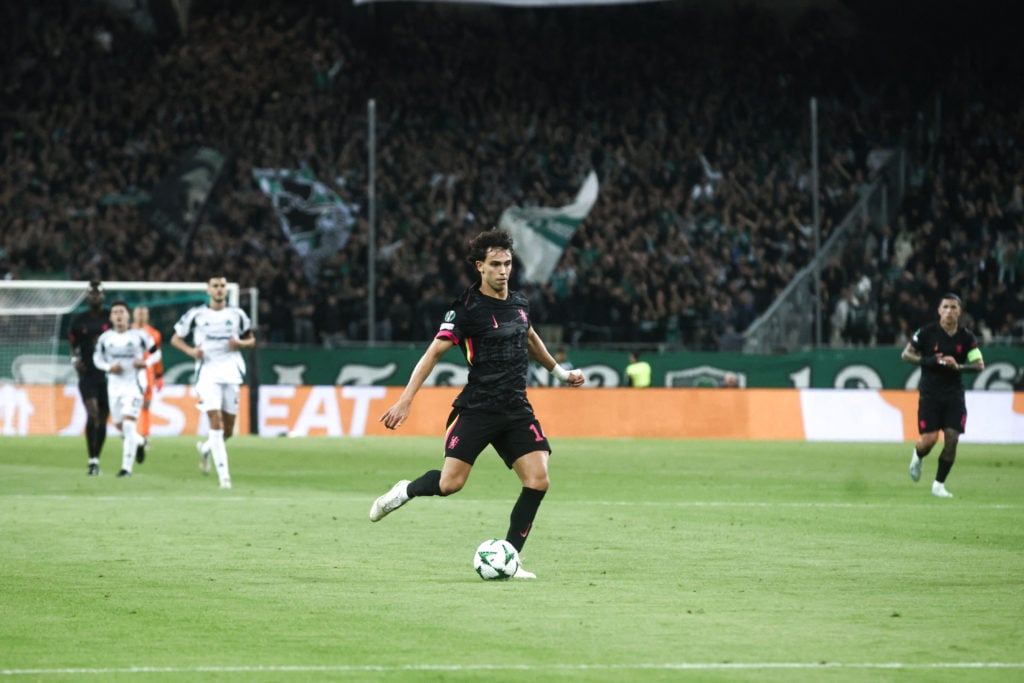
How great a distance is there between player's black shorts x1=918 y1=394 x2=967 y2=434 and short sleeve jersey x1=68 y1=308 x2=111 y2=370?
1050 cm

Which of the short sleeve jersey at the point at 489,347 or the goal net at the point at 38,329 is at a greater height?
the short sleeve jersey at the point at 489,347

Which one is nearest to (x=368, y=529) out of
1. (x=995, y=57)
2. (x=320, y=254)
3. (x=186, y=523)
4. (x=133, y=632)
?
(x=186, y=523)

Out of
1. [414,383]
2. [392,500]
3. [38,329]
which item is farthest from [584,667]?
[38,329]

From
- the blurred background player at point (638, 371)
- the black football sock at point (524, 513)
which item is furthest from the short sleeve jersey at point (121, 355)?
the blurred background player at point (638, 371)

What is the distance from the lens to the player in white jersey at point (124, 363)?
20.4 m

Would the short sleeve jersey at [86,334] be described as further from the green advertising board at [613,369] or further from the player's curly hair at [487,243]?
the player's curly hair at [487,243]

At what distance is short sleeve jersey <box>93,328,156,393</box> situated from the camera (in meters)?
20.5

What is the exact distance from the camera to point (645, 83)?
131ft

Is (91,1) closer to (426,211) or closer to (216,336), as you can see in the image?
(426,211)

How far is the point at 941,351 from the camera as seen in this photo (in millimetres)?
17781

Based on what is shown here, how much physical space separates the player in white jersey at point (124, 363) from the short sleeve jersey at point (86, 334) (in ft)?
0.51

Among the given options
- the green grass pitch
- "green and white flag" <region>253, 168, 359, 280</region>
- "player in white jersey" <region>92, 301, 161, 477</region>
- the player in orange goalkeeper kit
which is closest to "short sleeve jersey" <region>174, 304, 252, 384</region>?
the green grass pitch

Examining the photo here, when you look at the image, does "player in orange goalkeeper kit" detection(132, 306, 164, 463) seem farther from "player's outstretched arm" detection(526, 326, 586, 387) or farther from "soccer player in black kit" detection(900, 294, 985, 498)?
"player's outstretched arm" detection(526, 326, 586, 387)

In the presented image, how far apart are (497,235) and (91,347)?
491 inches
